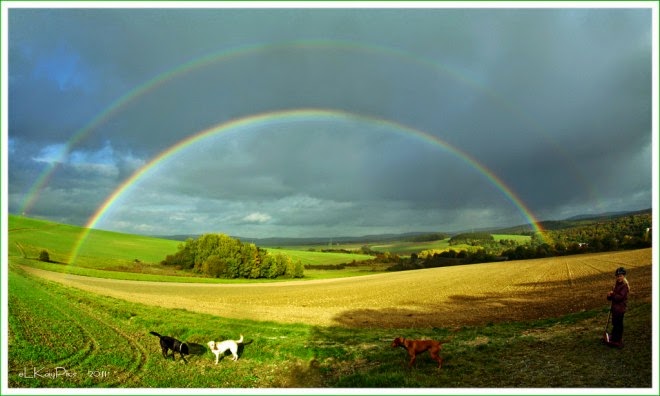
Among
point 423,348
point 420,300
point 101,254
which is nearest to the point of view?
point 423,348

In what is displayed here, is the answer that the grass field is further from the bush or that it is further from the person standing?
the bush

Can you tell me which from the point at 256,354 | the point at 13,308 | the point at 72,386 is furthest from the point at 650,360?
the point at 13,308

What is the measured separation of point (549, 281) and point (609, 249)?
41.5m

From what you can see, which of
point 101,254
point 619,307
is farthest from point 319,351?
point 101,254

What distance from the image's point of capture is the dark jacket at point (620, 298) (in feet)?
40.7

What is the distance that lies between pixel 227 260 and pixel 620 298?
64130 mm

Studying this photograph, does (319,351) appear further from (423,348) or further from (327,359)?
(423,348)

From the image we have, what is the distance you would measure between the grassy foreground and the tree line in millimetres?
49837

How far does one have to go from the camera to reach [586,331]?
15453 millimetres

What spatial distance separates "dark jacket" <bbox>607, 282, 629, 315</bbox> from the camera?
12.4 meters

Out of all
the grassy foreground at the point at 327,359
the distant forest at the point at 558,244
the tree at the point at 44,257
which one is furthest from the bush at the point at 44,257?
the distant forest at the point at 558,244

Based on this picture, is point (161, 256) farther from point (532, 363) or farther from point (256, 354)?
point (532, 363)

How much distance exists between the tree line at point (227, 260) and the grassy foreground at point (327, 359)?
4984cm

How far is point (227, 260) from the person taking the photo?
69438 mm
